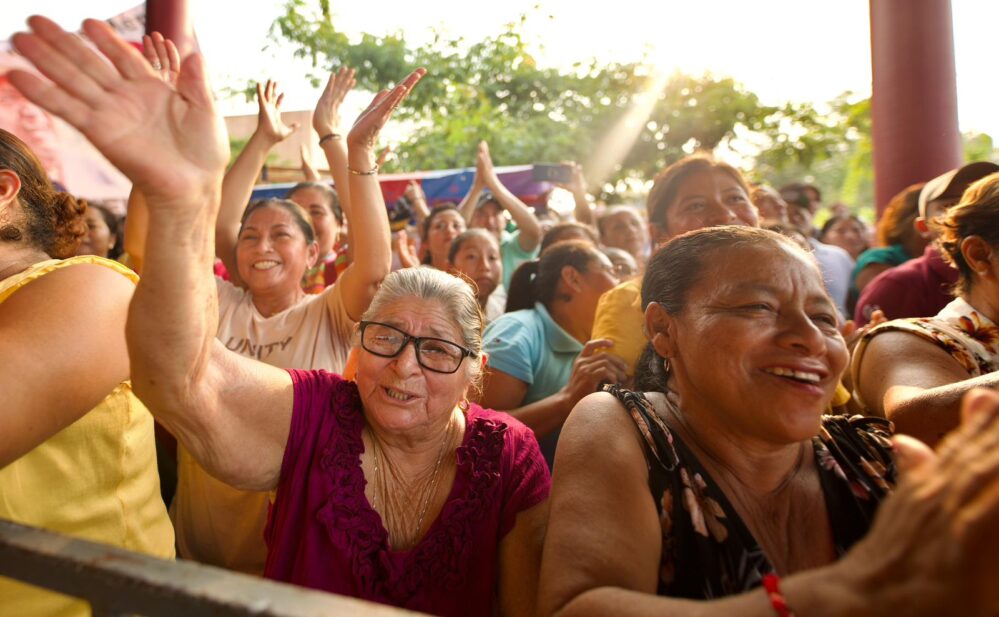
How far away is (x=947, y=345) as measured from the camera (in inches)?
76.7

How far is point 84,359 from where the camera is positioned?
4.73 feet

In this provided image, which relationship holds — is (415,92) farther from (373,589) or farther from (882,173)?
(373,589)

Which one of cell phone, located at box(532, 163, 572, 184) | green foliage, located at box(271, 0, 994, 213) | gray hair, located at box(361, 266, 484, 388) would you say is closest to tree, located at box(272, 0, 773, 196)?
green foliage, located at box(271, 0, 994, 213)

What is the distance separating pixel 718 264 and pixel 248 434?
111 cm

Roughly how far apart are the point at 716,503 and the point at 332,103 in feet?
8.21

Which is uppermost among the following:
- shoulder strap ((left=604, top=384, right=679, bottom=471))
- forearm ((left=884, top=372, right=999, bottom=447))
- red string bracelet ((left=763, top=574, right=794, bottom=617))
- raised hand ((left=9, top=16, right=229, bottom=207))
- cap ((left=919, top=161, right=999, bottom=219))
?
raised hand ((left=9, top=16, right=229, bottom=207))

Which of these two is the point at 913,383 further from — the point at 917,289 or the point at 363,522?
the point at 363,522

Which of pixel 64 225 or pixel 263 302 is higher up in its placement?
pixel 64 225

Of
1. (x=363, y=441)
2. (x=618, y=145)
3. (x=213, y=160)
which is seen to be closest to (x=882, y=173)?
(x=363, y=441)

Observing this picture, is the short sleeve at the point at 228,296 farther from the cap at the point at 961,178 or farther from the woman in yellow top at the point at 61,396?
the cap at the point at 961,178

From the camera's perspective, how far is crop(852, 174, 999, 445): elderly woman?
1.74 meters

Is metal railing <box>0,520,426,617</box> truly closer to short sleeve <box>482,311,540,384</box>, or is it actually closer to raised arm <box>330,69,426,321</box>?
raised arm <box>330,69,426,321</box>

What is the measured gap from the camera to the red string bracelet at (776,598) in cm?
98

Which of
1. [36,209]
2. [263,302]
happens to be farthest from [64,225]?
[263,302]
